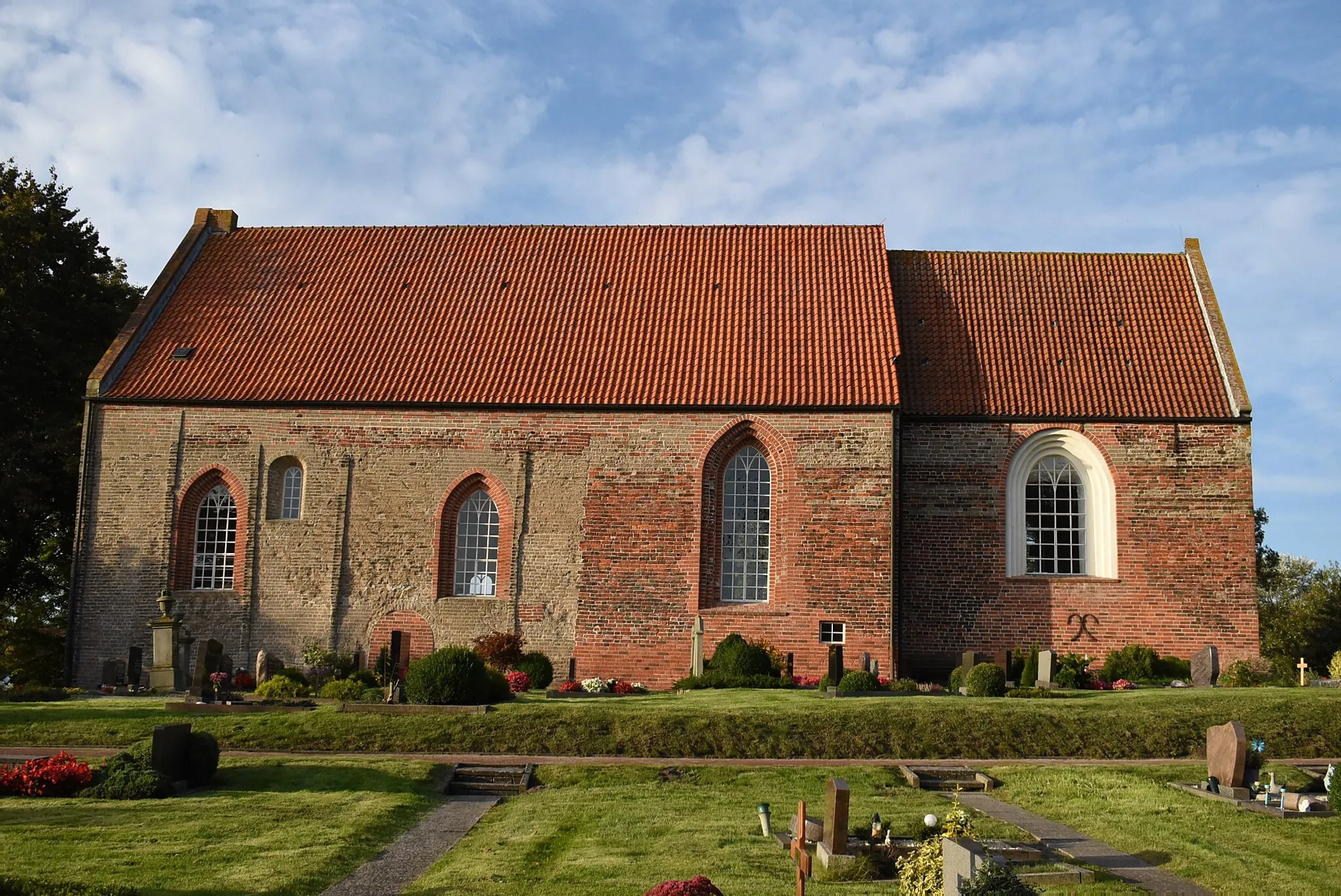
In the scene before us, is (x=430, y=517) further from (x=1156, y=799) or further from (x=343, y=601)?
(x=1156, y=799)

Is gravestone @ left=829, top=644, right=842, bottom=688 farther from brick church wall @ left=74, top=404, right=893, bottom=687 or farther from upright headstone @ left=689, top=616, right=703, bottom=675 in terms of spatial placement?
upright headstone @ left=689, top=616, right=703, bottom=675

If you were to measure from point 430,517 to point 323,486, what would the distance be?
243 centimetres

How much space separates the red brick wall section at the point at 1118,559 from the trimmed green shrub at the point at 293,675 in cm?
1201

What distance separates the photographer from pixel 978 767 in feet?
57.0

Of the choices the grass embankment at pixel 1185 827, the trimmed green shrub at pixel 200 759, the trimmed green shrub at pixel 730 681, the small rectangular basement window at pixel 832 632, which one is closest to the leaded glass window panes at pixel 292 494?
the trimmed green shrub at pixel 730 681

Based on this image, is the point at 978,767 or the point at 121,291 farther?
the point at 121,291

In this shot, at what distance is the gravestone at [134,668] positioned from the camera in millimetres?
24891

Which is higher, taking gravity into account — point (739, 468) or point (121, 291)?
point (121, 291)

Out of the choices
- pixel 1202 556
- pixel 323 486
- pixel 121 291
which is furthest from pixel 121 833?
pixel 121 291

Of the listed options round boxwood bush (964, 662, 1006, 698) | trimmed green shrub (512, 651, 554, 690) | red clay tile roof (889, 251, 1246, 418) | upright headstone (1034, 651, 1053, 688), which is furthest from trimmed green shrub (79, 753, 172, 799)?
red clay tile roof (889, 251, 1246, 418)

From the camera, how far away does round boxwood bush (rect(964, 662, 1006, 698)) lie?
73.9ft

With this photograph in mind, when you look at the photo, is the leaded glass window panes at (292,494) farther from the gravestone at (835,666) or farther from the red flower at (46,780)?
the red flower at (46,780)

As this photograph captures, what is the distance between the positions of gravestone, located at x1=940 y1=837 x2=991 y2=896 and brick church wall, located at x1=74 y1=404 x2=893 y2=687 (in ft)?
56.4

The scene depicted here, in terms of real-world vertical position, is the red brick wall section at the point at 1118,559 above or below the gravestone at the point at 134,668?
above
